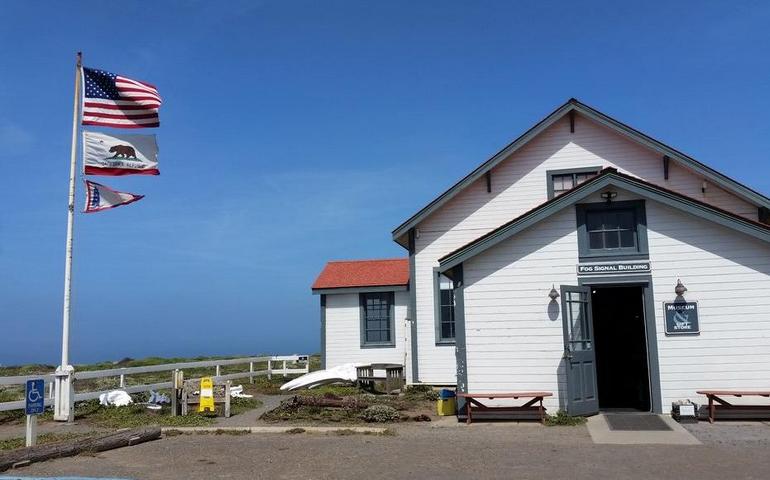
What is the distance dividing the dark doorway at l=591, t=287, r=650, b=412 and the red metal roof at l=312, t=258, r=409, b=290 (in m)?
6.38

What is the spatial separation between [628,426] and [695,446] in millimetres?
1902

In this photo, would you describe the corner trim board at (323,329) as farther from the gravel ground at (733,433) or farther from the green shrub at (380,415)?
the gravel ground at (733,433)

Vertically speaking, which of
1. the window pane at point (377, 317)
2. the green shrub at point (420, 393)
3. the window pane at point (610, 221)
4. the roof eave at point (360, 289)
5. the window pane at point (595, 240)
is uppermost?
the window pane at point (610, 221)

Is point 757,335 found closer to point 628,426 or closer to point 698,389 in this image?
point 698,389

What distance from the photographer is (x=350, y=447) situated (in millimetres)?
10797

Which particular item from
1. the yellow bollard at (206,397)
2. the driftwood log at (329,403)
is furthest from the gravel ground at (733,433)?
the yellow bollard at (206,397)

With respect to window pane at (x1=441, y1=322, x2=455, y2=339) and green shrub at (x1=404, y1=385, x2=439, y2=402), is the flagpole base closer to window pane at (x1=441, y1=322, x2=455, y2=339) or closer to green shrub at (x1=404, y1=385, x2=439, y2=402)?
green shrub at (x1=404, y1=385, x2=439, y2=402)

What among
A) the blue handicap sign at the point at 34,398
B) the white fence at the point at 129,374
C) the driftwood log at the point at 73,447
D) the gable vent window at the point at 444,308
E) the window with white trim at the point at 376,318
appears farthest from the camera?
the window with white trim at the point at 376,318

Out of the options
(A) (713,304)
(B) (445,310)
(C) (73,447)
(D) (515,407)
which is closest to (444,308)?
(B) (445,310)

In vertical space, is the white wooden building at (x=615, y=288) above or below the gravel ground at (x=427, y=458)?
above

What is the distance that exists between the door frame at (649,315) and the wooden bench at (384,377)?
6.87 metres

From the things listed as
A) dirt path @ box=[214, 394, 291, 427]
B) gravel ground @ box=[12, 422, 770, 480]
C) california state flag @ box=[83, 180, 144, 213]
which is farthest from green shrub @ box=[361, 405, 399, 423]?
california state flag @ box=[83, 180, 144, 213]

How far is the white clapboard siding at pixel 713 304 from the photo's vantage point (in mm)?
12836

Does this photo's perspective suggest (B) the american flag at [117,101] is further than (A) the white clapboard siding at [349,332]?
No
